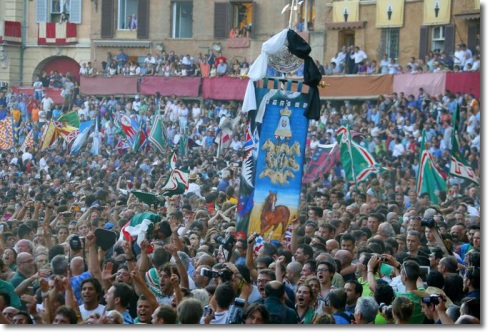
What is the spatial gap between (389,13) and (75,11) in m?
11.1

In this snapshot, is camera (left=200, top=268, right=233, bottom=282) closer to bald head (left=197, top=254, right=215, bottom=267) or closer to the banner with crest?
bald head (left=197, top=254, right=215, bottom=267)

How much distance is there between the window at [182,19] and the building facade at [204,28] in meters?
0.03

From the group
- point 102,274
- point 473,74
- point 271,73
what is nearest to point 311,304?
point 102,274

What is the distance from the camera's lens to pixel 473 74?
24438mm

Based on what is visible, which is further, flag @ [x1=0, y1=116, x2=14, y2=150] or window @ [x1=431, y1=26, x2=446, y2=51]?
window @ [x1=431, y1=26, x2=446, y2=51]

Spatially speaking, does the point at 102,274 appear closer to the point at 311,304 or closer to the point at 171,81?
the point at 311,304

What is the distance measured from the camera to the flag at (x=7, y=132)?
72.4 ft

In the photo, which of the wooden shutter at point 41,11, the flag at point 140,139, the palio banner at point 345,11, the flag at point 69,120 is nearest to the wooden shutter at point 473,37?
the palio banner at point 345,11

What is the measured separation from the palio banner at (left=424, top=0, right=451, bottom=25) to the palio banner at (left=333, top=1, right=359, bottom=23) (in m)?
3.11

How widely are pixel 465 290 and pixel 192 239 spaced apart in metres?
3.73

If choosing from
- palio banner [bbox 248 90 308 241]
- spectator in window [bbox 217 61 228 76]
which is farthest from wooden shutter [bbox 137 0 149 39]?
palio banner [bbox 248 90 308 241]

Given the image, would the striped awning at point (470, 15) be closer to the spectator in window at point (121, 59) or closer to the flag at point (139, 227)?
the spectator in window at point (121, 59)

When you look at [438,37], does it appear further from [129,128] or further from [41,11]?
[41,11]

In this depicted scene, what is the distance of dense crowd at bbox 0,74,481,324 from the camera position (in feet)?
26.6
